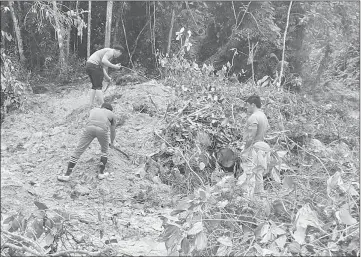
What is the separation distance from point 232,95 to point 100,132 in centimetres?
337

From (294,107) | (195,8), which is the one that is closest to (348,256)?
(195,8)

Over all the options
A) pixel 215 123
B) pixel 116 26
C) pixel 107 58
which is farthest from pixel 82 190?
pixel 215 123

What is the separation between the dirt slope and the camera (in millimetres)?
2502

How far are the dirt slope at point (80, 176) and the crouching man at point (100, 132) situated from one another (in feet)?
0.19

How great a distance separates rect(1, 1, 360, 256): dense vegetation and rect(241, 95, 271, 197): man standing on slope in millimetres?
116

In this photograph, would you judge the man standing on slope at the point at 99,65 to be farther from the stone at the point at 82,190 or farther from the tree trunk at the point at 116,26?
the stone at the point at 82,190

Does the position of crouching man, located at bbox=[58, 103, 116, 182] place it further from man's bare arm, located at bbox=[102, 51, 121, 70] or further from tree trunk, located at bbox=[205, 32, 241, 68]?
tree trunk, located at bbox=[205, 32, 241, 68]

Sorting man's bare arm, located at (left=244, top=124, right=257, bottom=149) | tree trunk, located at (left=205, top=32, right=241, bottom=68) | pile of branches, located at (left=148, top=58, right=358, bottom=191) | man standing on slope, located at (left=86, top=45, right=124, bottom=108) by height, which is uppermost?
man standing on slope, located at (left=86, top=45, right=124, bottom=108)

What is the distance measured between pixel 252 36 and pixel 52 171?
6.15 meters

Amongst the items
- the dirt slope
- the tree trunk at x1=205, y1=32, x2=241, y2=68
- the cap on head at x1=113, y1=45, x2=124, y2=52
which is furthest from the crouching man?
the tree trunk at x1=205, y1=32, x2=241, y2=68

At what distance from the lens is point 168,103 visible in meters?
5.45

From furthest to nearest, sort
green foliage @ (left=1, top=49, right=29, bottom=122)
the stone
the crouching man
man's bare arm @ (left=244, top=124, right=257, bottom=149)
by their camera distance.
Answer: man's bare arm @ (left=244, top=124, right=257, bottom=149)
the crouching man
the stone
green foliage @ (left=1, top=49, right=29, bottom=122)

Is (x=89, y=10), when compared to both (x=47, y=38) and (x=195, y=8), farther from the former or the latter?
(x=195, y=8)

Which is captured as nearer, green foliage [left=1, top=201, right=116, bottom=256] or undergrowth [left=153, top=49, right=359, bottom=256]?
green foliage [left=1, top=201, right=116, bottom=256]
